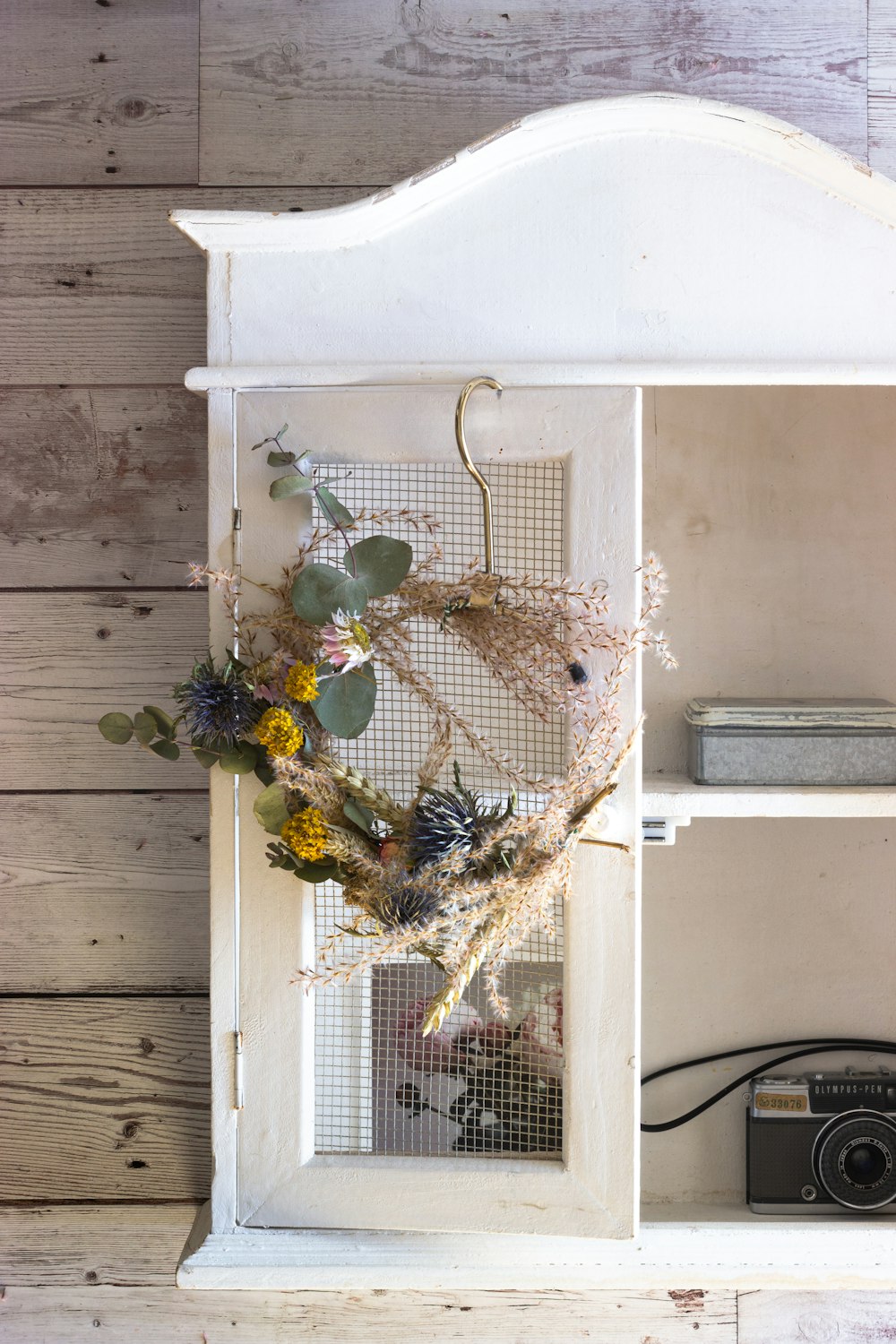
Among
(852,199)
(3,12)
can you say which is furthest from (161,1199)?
(3,12)

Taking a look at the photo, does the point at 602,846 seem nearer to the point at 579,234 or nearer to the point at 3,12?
the point at 579,234

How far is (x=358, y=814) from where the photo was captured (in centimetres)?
62

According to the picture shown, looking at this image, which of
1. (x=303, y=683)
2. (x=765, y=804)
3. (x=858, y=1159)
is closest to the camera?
(x=303, y=683)

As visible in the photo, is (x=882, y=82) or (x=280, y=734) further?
(x=882, y=82)

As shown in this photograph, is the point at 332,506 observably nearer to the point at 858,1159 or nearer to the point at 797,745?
the point at 797,745

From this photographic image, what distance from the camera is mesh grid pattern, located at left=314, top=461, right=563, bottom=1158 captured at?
25.8 inches

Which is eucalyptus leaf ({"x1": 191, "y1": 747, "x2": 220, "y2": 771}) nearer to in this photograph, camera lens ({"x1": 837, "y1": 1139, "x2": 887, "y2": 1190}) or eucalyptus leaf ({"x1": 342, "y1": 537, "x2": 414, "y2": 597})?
eucalyptus leaf ({"x1": 342, "y1": 537, "x2": 414, "y2": 597})

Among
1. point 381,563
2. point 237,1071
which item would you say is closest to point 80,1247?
point 237,1071

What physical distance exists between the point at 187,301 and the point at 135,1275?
3.09 ft

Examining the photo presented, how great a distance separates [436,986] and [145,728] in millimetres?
278

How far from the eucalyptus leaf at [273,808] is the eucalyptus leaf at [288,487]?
19 cm

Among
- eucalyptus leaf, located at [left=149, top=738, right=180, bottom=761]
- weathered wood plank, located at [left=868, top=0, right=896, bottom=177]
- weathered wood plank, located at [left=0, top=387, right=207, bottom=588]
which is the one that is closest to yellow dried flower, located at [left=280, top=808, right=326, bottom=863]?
eucalyptus leaf, located at [left=149, top=738, right=180, bottom=761]

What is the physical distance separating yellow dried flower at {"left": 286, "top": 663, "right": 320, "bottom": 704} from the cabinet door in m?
0.08

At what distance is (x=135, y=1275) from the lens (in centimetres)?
90
